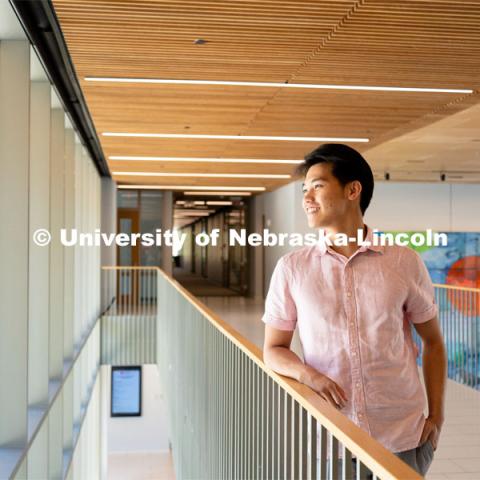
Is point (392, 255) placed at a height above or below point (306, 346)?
above

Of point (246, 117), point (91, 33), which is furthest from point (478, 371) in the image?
point (91, 33)

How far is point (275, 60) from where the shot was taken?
191 inches

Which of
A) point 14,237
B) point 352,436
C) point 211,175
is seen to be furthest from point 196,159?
point 352,436

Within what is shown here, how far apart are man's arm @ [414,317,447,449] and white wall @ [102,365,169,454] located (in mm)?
17628

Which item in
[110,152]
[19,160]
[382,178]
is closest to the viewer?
[19,160]

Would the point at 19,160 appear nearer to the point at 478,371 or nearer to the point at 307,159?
the point at 307,159

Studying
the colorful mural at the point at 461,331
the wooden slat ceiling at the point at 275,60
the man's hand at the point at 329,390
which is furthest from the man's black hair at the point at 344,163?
the colorful mural at the point at 461,331

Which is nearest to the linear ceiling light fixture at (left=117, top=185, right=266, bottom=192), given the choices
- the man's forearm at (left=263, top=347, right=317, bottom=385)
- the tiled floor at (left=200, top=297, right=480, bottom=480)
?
the tiled floor at (left=200, top=297, right=480, bottom=480)

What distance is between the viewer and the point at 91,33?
14.0ft

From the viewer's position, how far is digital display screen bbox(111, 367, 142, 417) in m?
18.7

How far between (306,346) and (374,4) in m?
2.45

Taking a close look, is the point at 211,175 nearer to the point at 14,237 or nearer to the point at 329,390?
the point at 14,237

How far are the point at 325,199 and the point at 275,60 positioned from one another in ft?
10.1

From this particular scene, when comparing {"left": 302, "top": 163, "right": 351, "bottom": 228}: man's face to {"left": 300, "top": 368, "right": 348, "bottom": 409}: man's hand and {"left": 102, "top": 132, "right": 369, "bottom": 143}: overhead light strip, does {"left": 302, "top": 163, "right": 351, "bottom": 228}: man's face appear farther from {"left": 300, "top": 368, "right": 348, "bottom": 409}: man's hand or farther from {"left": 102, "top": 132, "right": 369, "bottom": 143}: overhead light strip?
{"left": 102, "top": 132, "right": 369, "bottom": 143}: overhead light strip
